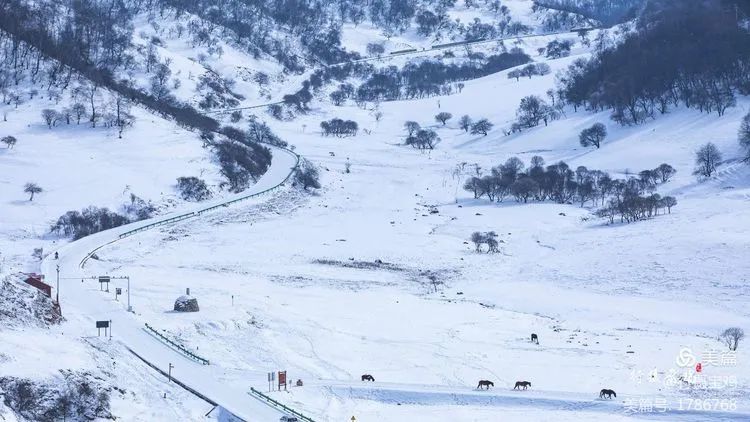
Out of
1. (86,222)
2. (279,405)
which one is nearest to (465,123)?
(86,222)

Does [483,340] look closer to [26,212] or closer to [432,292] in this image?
[432,292]

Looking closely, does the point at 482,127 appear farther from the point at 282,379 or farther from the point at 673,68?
the point at 282,379

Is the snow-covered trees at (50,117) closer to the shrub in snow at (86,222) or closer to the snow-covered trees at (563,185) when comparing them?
the shrub in snow at (86,222)

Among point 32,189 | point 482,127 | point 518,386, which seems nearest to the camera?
point 518,386

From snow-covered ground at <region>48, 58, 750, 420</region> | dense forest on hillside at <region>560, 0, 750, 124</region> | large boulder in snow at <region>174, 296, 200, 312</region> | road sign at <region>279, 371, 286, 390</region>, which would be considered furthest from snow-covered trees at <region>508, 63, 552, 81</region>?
road sign at <region>279, 371, 286, 390</region>

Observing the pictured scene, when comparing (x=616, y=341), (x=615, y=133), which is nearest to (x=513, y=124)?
(x=615, y=133)
